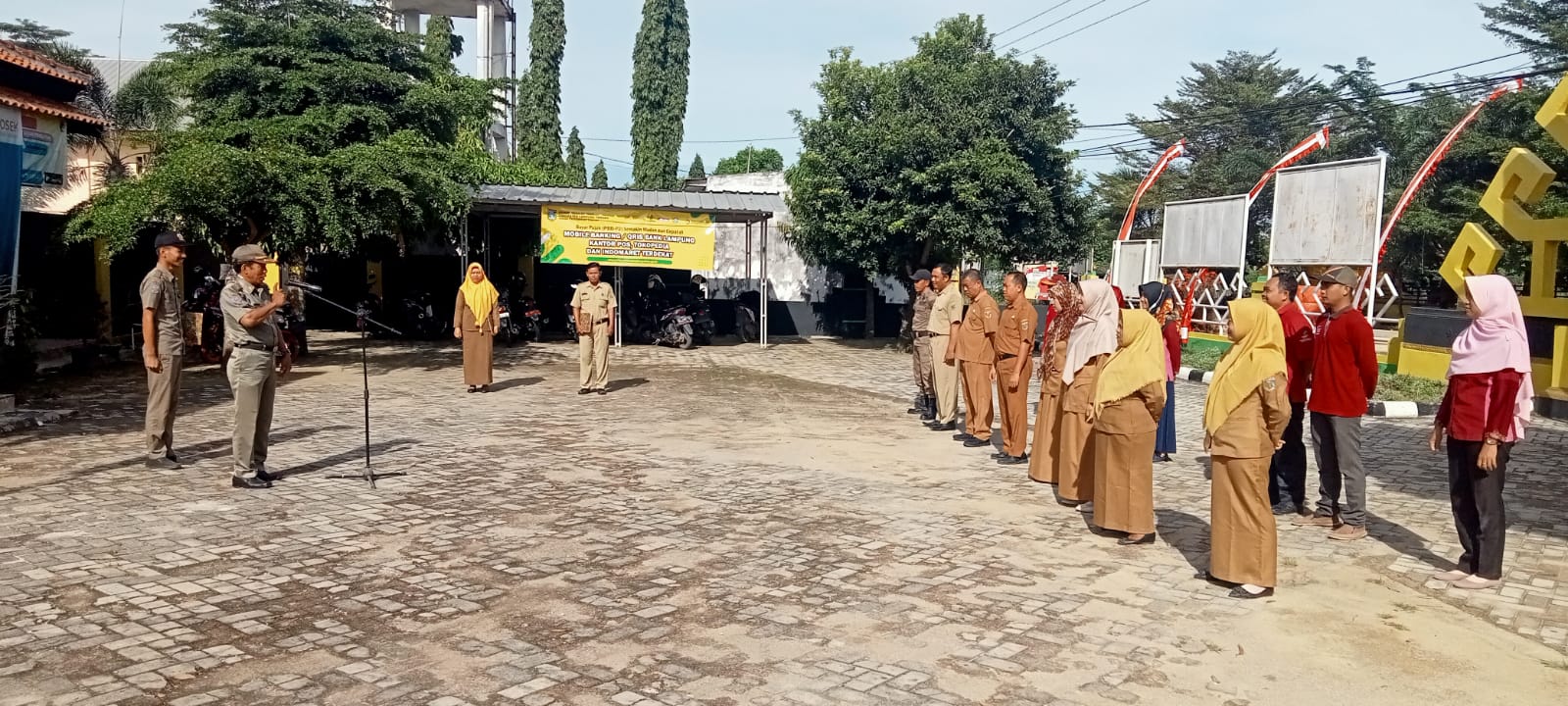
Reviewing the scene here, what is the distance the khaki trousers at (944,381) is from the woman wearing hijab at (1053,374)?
2406 mm

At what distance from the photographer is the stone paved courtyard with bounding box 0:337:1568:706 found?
4.05 meters

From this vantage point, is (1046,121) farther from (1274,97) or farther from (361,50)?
(1274,97)

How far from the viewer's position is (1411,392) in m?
13.6

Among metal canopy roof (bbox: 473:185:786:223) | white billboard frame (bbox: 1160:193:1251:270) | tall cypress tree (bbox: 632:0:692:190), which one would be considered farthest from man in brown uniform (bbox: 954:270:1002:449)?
tall cypress tree (bbox: 632:0:692:190)

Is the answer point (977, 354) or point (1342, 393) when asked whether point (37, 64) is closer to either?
point (977, 354)

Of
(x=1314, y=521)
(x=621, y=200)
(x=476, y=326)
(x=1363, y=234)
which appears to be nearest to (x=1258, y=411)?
(x=1314, y=521)

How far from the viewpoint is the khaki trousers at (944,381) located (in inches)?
416

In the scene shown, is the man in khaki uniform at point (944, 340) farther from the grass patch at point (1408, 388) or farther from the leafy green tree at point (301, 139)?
the leafy green tree at point (301, 139)

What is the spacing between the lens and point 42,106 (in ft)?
40.3

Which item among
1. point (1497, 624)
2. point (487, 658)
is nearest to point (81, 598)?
point (487, 658)

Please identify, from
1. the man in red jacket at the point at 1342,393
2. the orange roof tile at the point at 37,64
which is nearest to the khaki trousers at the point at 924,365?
the man in red jacket at the point at 1342,393

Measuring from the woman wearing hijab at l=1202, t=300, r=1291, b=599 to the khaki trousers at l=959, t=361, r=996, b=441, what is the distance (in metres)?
4.24

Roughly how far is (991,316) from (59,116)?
11192mm

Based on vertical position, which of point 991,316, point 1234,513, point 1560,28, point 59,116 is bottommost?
point 1234,513
